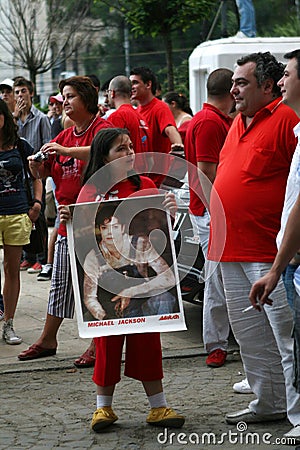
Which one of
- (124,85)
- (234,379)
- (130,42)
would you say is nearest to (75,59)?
(130,42)

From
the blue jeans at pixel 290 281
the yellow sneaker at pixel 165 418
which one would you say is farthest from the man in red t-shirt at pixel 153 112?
the blue jeans at pixel 290 281

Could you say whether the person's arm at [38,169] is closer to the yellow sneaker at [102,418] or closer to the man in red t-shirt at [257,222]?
the man in red t-shirt at [257,222]

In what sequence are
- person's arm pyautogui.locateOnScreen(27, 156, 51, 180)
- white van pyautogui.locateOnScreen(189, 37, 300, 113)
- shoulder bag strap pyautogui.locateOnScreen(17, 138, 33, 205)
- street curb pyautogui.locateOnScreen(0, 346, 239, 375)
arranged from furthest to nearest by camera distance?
white van pyautogui.locateOnScreen(189, 37, 300, 113)
shoulder bag strap pyautogui.locateOnScreen(17, 138, 33, 205)
street curb pyautogui.locateOnScreen(0, 346, 239, 375)
person's arm pyautogui.locateOnScreen(27, 156, 51, 180)

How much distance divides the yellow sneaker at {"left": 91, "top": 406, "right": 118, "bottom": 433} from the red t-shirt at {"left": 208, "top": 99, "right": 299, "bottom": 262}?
115 cm

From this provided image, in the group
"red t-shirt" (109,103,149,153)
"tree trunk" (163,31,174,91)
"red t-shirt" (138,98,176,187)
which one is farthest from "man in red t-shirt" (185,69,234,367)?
"tree trunk" (163,31,174,91)

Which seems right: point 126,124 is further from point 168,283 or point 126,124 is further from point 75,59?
point 75,59

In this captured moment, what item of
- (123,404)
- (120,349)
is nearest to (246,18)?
(123,404)

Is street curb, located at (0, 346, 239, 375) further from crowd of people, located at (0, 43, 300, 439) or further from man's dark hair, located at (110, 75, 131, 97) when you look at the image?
man's dark hair, located at (110, 75, 131, 97)

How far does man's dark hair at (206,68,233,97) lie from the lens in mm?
7094

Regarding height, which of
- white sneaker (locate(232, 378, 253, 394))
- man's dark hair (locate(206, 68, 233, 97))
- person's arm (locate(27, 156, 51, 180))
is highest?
man's dark hair (locate(206, 68, 233, 97))

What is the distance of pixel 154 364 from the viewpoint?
17.7 feet

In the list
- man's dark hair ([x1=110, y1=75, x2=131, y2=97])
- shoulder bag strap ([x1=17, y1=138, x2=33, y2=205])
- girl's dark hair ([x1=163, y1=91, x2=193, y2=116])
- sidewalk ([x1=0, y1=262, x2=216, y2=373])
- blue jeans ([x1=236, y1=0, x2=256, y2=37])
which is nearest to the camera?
sidewalk ([x1=0, y1=262, x2=216, y2=373])

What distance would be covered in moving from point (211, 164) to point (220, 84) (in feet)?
2.23

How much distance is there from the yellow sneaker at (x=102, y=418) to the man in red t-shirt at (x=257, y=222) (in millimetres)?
690
